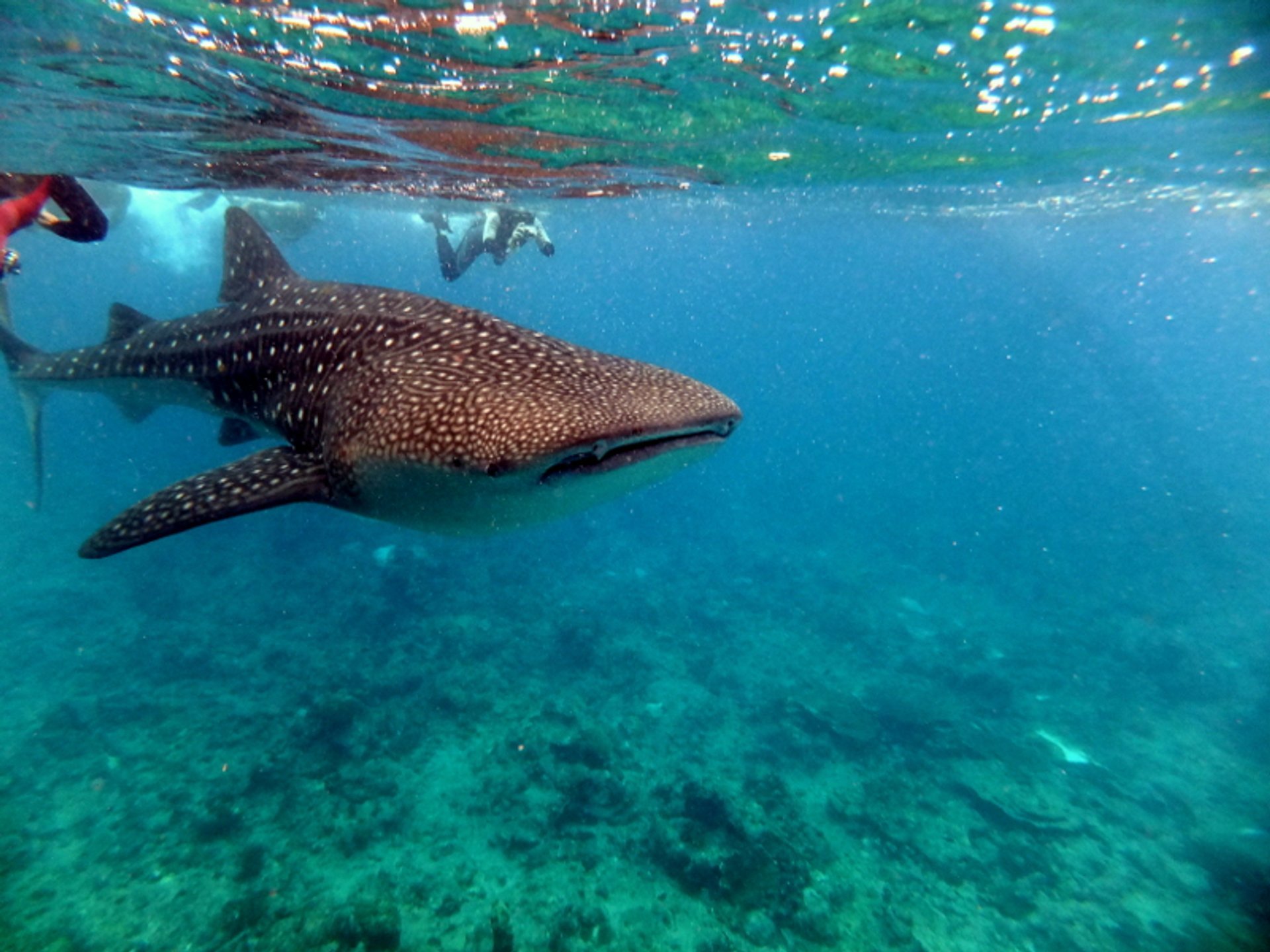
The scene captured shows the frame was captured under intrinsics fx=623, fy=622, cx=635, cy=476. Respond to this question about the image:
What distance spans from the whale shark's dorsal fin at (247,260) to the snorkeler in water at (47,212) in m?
1.89

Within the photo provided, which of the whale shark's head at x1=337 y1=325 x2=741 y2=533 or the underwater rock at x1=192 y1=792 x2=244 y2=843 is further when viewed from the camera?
the underwater rock at x1=192 y1=792 x2=244 y2=843

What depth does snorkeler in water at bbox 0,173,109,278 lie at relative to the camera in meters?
6.84

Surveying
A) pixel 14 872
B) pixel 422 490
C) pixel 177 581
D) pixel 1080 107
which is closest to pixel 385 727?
pixel 14 872

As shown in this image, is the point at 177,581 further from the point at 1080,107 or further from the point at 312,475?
the point at 1080,107

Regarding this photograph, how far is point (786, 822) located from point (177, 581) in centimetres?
1625

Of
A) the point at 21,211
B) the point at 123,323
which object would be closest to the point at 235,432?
the point at 123,323

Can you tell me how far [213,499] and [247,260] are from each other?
4138 millimetres

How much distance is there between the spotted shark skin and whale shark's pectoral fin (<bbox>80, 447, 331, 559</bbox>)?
0.01 metres

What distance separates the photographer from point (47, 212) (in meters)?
7.54

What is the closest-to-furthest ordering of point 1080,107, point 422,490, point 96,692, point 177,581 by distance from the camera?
1. point 422,490
2. point 96,692
3. point 1080,107
4. point 177,581

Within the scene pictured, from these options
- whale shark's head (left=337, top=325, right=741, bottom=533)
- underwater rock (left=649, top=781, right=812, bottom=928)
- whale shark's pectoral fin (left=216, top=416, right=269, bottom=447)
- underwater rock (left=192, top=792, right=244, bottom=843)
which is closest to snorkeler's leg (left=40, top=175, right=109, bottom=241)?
whale shark's pectoral fin (left=216, top=416, right=269, bottom=447)

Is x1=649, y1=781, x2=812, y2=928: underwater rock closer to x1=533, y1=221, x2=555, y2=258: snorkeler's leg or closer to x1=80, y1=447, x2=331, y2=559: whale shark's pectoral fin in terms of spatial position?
x1=80, y1=447, x2=331, y2=559: whale shark's pectoral fin

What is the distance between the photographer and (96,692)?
11.3 metres

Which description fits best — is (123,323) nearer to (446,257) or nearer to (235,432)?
(235,432)
